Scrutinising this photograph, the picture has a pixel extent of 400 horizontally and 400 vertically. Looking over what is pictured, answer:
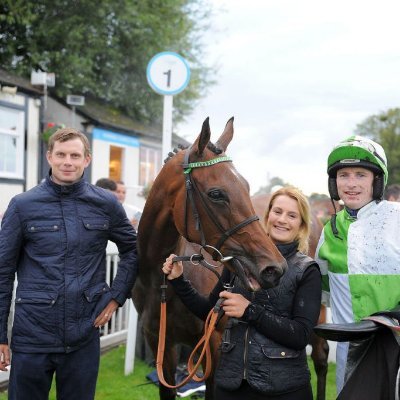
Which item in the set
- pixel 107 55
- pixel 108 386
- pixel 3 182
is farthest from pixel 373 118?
pixel 108 386

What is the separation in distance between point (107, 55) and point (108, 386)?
570 inches

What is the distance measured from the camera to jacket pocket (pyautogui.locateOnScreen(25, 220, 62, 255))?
245cm

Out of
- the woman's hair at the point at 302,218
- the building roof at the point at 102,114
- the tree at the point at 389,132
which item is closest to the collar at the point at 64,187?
the woman's hair at the point at 302,218

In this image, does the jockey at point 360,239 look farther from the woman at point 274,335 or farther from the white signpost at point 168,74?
the white signpost at point 168,74

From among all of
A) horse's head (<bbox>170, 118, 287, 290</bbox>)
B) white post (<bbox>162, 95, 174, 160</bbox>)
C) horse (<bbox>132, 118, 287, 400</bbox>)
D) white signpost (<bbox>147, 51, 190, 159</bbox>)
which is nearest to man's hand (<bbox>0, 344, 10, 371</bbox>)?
horse (<bbox>132, 118, 287, 400</bbox>)

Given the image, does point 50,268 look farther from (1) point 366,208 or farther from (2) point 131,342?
(2) point 131,342

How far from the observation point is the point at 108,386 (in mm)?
4723

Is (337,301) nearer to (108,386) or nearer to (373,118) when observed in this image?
(108,386)

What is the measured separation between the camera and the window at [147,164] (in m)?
18.1

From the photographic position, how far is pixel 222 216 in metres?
2.46

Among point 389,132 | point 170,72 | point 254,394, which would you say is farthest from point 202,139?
point 389,132

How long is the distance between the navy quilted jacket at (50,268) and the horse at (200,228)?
0.45 metres

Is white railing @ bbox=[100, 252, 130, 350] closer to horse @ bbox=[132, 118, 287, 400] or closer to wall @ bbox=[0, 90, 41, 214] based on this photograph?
horse @ bbox=[132, 118, 287, 400]

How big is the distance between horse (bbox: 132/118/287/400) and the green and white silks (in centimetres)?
39
